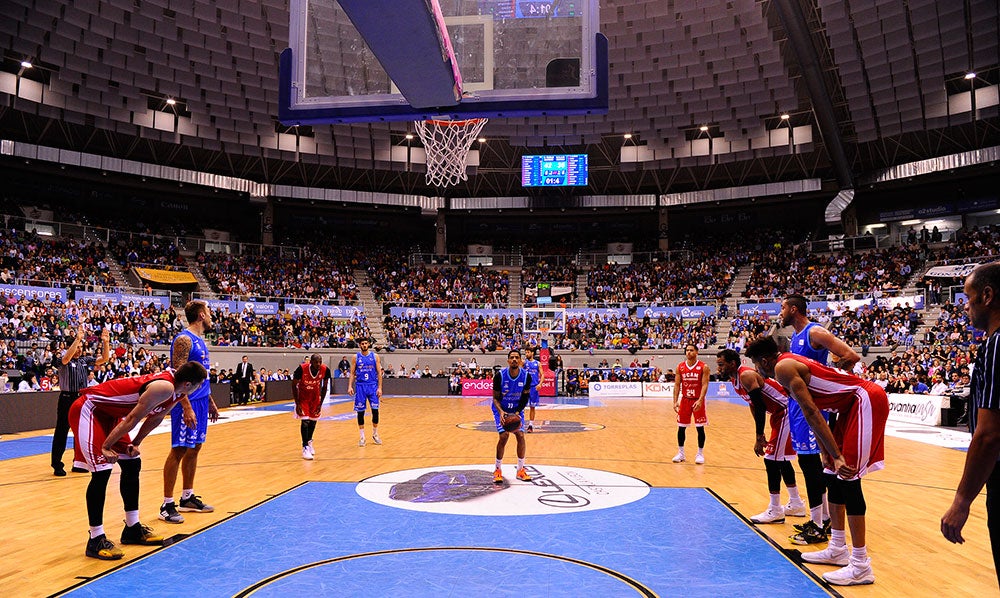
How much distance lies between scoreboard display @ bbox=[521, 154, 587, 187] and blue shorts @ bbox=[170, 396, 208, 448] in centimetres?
2907

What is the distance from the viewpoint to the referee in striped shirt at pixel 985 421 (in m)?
2.47

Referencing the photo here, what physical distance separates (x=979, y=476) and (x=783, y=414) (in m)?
4.04

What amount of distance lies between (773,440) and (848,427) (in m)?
1.86

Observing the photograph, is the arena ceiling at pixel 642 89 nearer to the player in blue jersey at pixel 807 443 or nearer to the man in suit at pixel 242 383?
the man in suit at pixel 242 383

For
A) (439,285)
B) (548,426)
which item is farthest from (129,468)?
(439,285)

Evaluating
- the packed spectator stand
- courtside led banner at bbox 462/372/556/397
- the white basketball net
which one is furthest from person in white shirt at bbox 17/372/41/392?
courtside led banner at bbox 462/372/556/397

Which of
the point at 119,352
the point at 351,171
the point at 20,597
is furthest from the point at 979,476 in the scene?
the point at 351,171

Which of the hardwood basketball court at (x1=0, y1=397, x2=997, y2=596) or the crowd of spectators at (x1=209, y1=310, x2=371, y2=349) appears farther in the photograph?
the crowd of spectators at (x1=209, y1=310, x2=371, y2=349)

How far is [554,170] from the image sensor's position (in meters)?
34.4

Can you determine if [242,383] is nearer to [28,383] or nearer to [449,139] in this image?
[28,383]

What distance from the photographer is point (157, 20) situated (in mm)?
23656

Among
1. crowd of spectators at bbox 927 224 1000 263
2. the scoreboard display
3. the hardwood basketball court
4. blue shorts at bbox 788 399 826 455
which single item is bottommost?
the hardwood basketball court

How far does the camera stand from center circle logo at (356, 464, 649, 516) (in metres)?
6.77

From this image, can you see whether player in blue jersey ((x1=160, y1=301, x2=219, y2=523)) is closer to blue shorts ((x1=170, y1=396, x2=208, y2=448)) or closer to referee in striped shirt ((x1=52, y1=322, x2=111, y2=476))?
blue shorts ((x1=170, y1=396, x2=208, y2=448))
